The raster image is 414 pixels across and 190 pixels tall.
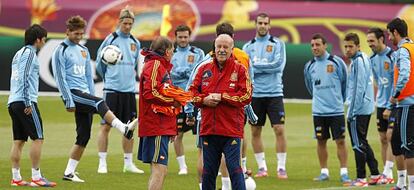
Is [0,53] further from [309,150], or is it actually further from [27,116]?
[27,116]

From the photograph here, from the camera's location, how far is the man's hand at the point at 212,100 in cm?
1227

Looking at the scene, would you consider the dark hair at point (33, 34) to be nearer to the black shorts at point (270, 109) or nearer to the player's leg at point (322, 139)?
the black shorts at point (270, 109)

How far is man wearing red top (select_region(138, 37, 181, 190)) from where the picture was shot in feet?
41.3

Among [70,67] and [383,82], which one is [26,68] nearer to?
[70,67]

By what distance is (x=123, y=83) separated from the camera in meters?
17.3

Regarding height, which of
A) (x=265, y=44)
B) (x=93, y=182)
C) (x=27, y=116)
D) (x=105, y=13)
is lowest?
(x=93, y=182)

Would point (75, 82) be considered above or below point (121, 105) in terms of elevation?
above

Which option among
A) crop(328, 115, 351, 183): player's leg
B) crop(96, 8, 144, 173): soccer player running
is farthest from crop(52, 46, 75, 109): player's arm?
crop(328, 115, 351, 183): player's leg

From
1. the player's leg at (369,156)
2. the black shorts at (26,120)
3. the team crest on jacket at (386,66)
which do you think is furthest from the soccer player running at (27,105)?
the team crest on jacket at (386,66)

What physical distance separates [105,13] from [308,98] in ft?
29.8

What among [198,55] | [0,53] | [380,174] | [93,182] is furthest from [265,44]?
[0,53]

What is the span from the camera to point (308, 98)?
1085 inches

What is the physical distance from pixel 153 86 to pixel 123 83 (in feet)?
15.7

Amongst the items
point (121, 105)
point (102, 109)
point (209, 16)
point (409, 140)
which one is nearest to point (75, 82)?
point (102, 109)
